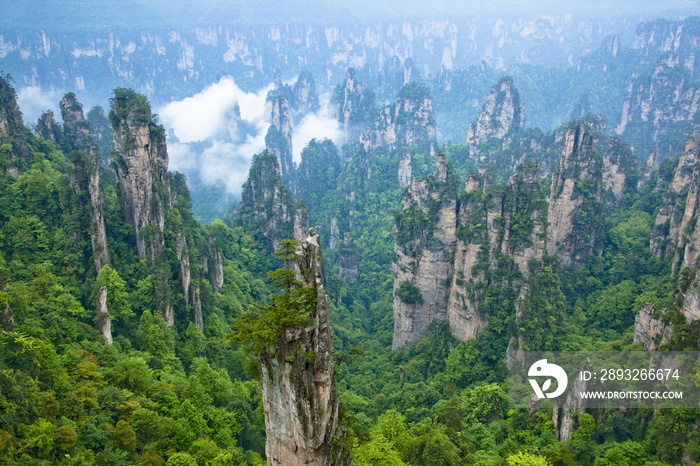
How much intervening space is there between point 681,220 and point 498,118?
58214 millimetres

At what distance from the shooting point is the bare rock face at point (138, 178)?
38812 mm

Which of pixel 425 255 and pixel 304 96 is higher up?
pixel 304 96

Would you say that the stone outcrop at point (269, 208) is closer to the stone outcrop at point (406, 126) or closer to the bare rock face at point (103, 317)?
the bare rock face at point (103, 317)

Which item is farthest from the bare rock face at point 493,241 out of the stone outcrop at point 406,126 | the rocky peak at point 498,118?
the stone outcrop at point 406,126

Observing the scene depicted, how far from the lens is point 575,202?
56.0 metres

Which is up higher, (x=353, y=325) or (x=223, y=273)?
(x=223, y=273)

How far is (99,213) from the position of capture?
120ft

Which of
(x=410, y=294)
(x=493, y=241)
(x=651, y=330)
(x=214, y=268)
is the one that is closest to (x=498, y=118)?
(x=410, y=294)

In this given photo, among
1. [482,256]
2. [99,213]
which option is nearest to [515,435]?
[482,256]

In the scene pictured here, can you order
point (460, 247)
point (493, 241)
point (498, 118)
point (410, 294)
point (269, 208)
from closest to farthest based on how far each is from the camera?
point (493, 241) < point (460, 247) < point (410, 294) < point (269, 208) < point (498, 118)

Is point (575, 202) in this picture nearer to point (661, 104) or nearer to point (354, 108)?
point (661, 104)

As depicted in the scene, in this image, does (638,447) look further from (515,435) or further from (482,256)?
(482,256)

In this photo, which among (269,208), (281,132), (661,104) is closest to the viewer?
(269,208)

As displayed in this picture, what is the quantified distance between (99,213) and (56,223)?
3201 millimetres
